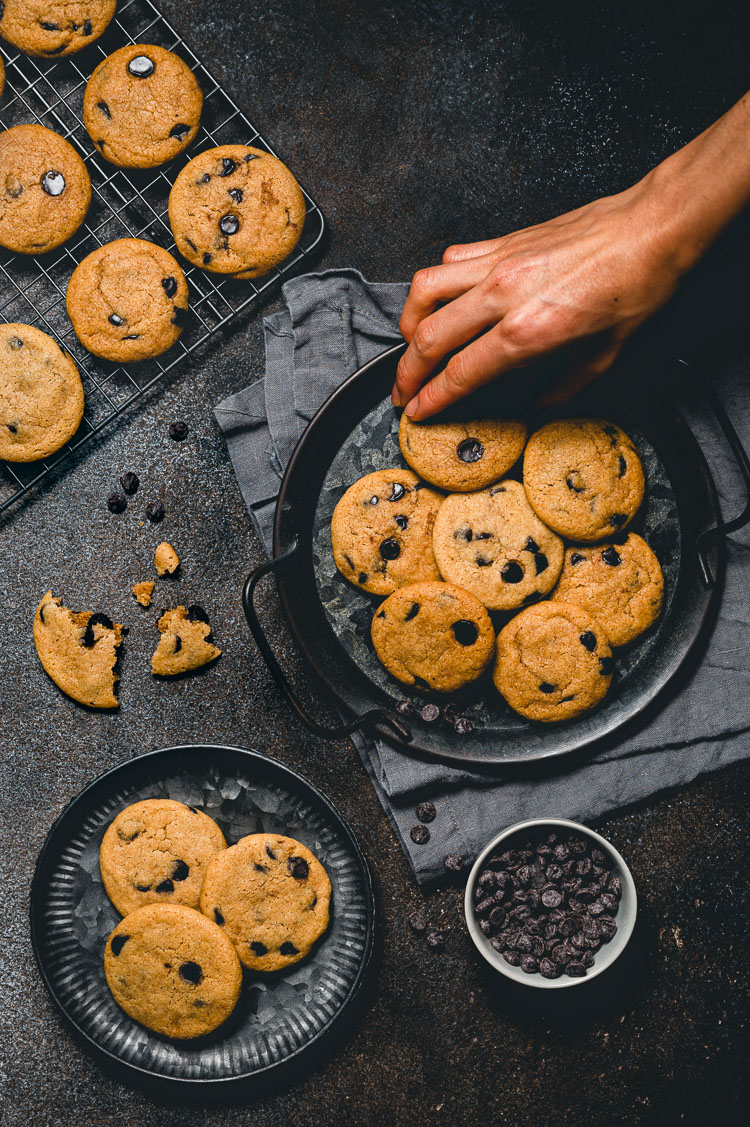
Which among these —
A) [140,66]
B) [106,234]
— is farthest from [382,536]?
[140,66]

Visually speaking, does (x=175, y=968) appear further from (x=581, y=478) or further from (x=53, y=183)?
(x=53, y=183)

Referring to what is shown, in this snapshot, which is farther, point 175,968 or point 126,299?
point 126,299

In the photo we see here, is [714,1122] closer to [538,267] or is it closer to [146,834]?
[146,834]

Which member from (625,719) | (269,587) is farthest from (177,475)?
(625,719)

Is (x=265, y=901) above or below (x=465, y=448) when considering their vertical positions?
below

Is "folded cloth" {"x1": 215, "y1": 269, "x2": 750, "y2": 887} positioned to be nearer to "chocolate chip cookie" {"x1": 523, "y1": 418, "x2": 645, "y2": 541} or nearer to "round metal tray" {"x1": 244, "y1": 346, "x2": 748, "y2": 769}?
"round metal tray" {"x1": 244, "y1": 346, "x2": 748, "y2": 769}

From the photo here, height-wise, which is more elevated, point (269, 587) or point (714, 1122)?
point (269, 587)
